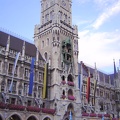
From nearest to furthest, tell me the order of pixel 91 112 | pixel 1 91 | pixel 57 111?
pixel 1 91, pixel 57 111, pixel 91 112

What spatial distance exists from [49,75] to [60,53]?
6.48 metres

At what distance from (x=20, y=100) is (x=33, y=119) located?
5.35 m

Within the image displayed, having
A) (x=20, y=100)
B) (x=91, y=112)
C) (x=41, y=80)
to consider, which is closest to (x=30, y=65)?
(x=41, y=80)

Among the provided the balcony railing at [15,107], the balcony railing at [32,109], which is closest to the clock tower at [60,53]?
the balcony railing at [32,109]

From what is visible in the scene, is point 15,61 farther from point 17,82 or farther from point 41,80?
point 41,80

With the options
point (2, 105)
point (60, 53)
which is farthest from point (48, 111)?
point (60, 53)

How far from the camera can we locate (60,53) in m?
53.0

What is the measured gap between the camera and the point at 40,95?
48.1 metres

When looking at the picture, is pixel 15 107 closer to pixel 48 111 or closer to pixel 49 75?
pixel 48 111

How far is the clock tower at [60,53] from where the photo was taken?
4888cm

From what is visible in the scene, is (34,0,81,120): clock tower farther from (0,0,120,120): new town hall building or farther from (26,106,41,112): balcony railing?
(26,106,41,112): balcony railing

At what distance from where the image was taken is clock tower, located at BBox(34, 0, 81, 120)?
48.9 meters

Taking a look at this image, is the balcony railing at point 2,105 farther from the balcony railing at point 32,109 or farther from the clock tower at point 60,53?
the clock tower at point 60,53

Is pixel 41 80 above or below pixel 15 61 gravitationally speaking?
below
